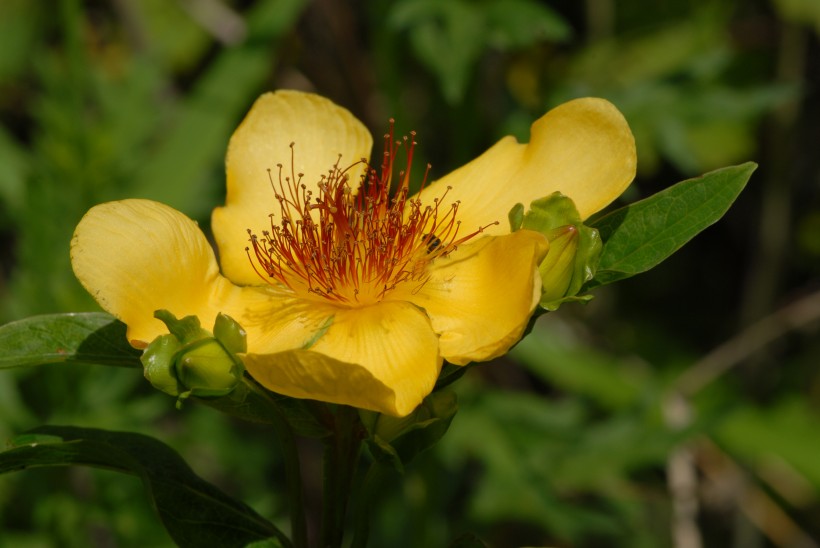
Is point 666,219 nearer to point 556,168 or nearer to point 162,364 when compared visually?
point 556,168

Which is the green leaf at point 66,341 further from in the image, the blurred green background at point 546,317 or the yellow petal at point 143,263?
the blurred green background at point 546,317

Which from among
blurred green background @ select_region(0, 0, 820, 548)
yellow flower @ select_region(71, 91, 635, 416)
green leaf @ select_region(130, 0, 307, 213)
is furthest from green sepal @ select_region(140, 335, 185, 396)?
green leaf @ select_region(130, 0, 307, 213)

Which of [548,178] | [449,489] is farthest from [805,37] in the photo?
[548,178]

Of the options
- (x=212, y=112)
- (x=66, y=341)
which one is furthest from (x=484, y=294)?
(x=212, y=112)

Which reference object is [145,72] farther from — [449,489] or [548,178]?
[548,178]

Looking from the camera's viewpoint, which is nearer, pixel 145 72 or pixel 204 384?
pixel 204 384

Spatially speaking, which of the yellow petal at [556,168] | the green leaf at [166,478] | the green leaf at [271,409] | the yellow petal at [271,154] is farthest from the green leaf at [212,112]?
the green leaf at [271,409]
